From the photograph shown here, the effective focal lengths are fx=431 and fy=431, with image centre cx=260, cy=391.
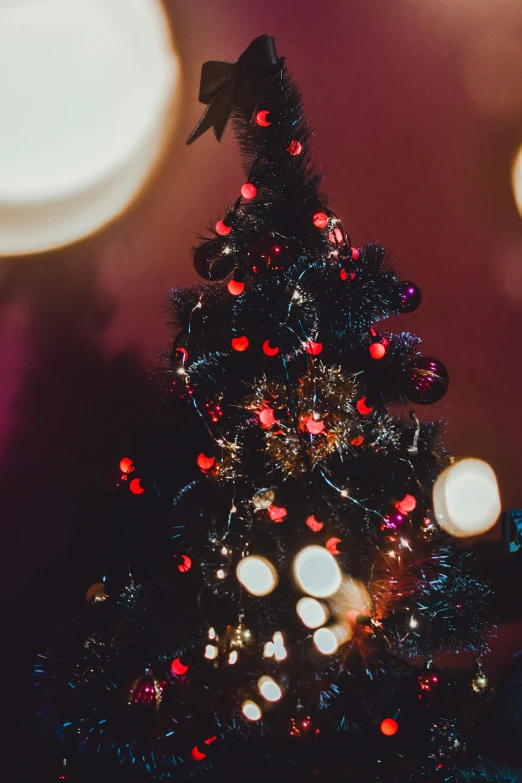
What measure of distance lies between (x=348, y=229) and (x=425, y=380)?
25.7 inches

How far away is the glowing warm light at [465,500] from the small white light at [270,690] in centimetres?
38

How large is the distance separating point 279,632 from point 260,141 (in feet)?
2.45

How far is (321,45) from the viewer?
3.54ft

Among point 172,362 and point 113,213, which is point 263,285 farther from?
point 113,213

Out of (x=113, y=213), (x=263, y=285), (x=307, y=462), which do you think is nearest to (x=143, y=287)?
(x=113, y=213)

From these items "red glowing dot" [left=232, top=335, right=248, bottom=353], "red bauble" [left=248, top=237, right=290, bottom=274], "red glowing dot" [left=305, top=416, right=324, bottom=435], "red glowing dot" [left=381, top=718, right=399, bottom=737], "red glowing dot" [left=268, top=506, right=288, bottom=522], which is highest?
"red bauble" [left=248, top=237, right=290, bottom=274]

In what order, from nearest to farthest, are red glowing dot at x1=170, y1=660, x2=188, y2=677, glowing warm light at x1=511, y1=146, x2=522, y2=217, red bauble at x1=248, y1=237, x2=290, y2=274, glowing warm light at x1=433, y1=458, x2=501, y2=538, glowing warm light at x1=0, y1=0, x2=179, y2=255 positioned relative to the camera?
red bauble at x1=248, y1=237, x2=290, y2=274
red glowing dot at x1=170, y1=660, x2=188, y2=677
glowing warm light at x1=433, y1=458, x2=501, y2=538
glowing warm light at x1=0, y1=0, x2=179, y2=255
glowing warm light at x1=511, y1=146, x2=522, y2=217

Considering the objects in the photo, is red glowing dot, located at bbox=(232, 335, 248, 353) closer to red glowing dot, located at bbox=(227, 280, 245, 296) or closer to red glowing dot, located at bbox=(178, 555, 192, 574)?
red glowing dot, located at bbox=(227, 280, 245, 296)

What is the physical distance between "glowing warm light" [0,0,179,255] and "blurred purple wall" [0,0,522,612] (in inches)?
2.1

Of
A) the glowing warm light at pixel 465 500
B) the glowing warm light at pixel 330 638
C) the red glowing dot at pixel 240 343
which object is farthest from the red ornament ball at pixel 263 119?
the glowing warm light at pixel 330 638

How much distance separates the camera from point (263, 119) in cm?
61

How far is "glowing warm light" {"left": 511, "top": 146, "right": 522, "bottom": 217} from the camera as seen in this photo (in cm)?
109

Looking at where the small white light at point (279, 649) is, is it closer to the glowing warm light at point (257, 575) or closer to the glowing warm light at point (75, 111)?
the glowing warm light at point (257, 575)

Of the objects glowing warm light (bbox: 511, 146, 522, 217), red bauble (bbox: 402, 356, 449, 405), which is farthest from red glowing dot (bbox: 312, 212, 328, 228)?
glowing warm light (bbox: 511, 146, 522, 217)
